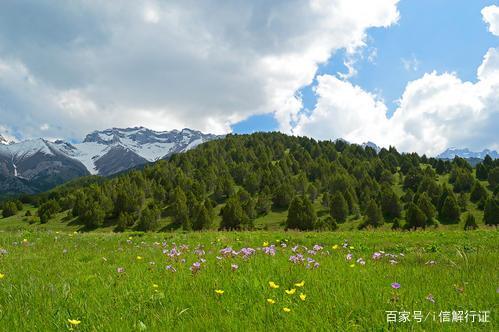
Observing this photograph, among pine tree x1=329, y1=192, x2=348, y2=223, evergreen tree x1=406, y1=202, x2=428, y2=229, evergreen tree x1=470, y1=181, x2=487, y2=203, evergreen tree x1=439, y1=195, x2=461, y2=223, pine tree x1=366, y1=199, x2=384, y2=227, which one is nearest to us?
evergreen tree x1=406, y1=202, x2=428, y2=229

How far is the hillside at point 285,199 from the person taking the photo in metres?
109

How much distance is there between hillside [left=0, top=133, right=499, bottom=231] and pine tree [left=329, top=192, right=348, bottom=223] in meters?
0.34

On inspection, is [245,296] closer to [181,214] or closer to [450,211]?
[450,211]

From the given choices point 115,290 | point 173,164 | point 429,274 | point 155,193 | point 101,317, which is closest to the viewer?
point 101,317

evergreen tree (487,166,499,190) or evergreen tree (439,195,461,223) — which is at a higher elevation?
evergreen tree (487,166,499,190)

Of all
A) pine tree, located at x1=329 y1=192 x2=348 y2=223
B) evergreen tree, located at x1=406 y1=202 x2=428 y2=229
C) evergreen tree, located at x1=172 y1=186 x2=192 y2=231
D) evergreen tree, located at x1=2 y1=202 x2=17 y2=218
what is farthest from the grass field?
evergreen tree, located at x1=2 y1=202 x2=17 y2=218

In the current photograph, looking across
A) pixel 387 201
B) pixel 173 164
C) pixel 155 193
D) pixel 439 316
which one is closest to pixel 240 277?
pixel 439 316

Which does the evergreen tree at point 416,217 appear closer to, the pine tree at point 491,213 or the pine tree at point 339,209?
the pine tree at point 491,213

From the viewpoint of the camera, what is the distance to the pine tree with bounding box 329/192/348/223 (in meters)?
120

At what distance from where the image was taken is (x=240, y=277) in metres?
6.04

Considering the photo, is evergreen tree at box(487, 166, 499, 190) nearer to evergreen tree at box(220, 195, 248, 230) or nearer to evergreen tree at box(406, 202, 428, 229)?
evergreen tree at box(406, 202, 428, 229)

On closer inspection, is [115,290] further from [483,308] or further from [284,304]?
[483,308]

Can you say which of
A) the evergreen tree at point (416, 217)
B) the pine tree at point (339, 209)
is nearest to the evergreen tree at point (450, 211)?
the evergreen tree at point (416, 217)

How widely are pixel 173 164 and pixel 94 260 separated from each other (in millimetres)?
193216
